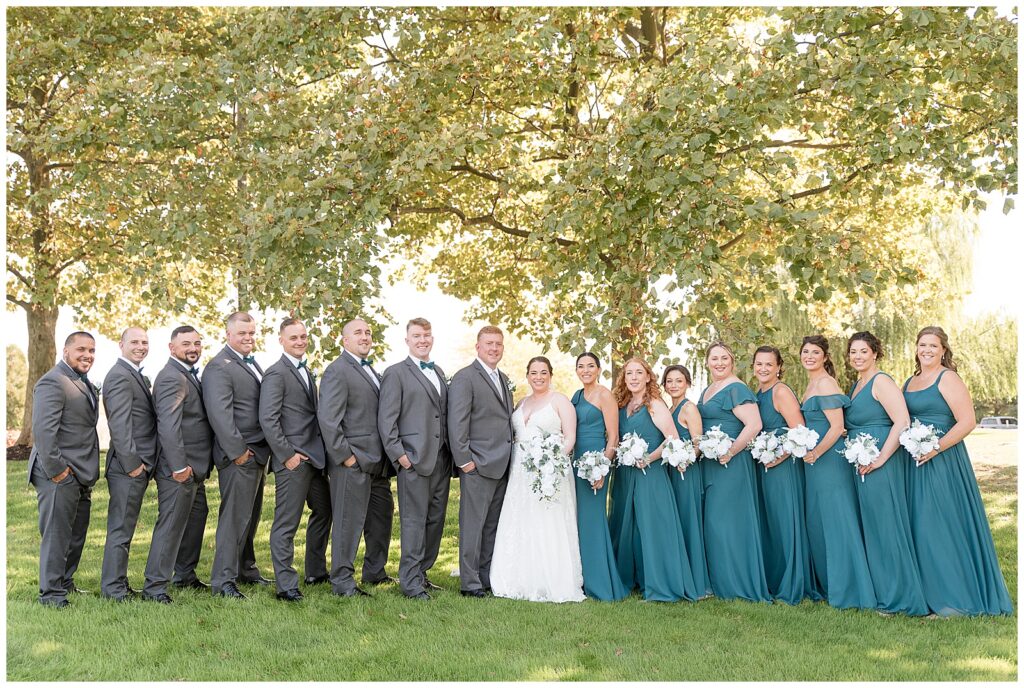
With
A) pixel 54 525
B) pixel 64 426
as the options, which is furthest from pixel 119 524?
pixel 64 426

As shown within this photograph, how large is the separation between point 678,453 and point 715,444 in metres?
0.32

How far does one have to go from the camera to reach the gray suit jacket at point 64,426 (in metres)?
6.82

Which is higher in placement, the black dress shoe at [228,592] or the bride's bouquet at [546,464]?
the bride's bouquet at [546,464]

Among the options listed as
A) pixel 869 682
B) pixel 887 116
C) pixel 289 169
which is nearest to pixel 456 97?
pixel 289 169

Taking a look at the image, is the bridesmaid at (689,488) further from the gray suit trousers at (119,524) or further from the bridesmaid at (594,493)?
the gray suit trousers at (119,524)

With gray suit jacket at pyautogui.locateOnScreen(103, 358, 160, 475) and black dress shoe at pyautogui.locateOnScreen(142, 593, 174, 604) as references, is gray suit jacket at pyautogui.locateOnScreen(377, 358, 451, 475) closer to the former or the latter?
gray suit jacket at pyautogui.locateOnScreen(103, 358, 160, 475)

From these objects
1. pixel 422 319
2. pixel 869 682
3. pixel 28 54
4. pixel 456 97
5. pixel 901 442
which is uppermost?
pixel 28 54

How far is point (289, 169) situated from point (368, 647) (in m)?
6.19

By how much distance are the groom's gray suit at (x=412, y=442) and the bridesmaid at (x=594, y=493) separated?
1243mm

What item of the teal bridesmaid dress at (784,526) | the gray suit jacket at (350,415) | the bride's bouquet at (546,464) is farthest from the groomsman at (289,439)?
the teal bridesmaid dress at (784,526)

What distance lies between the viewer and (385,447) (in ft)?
24.4

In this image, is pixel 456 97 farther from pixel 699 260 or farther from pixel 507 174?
pixel 699 260

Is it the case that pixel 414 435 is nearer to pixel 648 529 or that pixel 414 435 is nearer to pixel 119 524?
pixel 648 529

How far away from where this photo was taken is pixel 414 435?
7539mm
